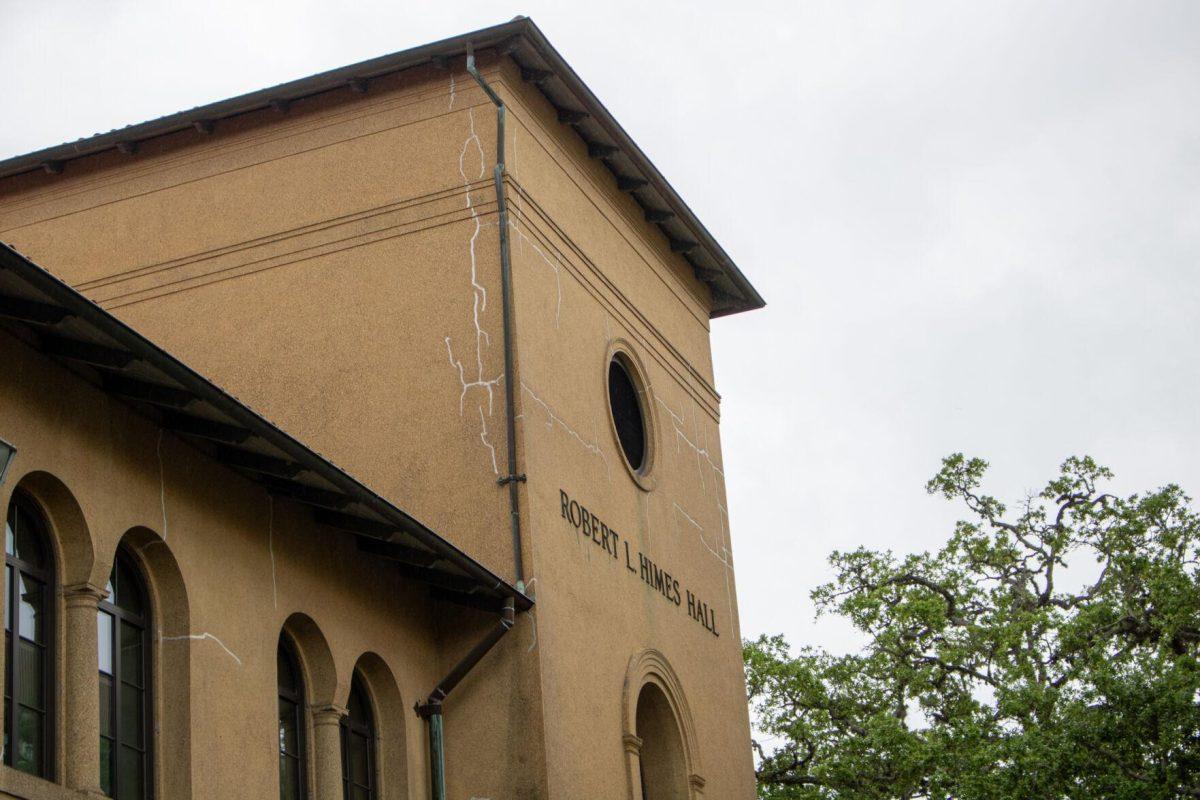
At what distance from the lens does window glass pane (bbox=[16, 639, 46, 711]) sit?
10.0 m

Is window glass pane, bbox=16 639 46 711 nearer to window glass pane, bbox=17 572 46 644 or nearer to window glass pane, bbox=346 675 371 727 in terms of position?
window glass pane, bbox=17 572 46 644

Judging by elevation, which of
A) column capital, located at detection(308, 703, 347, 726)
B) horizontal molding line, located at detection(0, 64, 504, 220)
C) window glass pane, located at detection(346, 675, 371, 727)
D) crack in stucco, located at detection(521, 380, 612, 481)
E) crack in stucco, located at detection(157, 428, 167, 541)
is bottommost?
column capital, located at detection(308, 703, 347, 726)

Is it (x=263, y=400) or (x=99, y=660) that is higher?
(x=263, y=400)

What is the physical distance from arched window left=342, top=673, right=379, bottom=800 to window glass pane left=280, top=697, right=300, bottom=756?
1.67ft

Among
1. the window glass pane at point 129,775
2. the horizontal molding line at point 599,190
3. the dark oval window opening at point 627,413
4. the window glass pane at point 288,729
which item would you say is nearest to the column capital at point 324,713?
the window glass pane at point 288,729

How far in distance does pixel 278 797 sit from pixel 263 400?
469 centimetres

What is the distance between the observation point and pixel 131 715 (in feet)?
35.8

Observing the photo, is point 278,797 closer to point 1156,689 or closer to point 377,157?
point 377,157

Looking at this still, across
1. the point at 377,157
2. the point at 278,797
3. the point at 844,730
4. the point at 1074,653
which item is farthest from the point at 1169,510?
the point at 278,797

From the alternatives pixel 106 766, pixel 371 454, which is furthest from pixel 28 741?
pixel 371 454

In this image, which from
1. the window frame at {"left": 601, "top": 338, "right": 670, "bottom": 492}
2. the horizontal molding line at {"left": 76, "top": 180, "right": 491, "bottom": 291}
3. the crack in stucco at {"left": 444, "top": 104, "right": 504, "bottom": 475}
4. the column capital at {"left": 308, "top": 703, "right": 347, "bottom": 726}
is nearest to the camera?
the column capital at {"left": 308, "top": 703, "right": 347, "bottom": 726}

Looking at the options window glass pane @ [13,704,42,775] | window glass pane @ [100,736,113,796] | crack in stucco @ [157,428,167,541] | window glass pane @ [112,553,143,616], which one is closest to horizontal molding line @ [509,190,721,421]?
crack in stucco @ [157,428,167,541]

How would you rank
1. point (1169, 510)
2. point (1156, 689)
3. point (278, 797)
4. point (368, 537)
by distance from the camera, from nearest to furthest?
point (278, 797) → point (368, 537) → point (1156, 689) → point (1169, 510)

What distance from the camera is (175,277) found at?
16.4m
